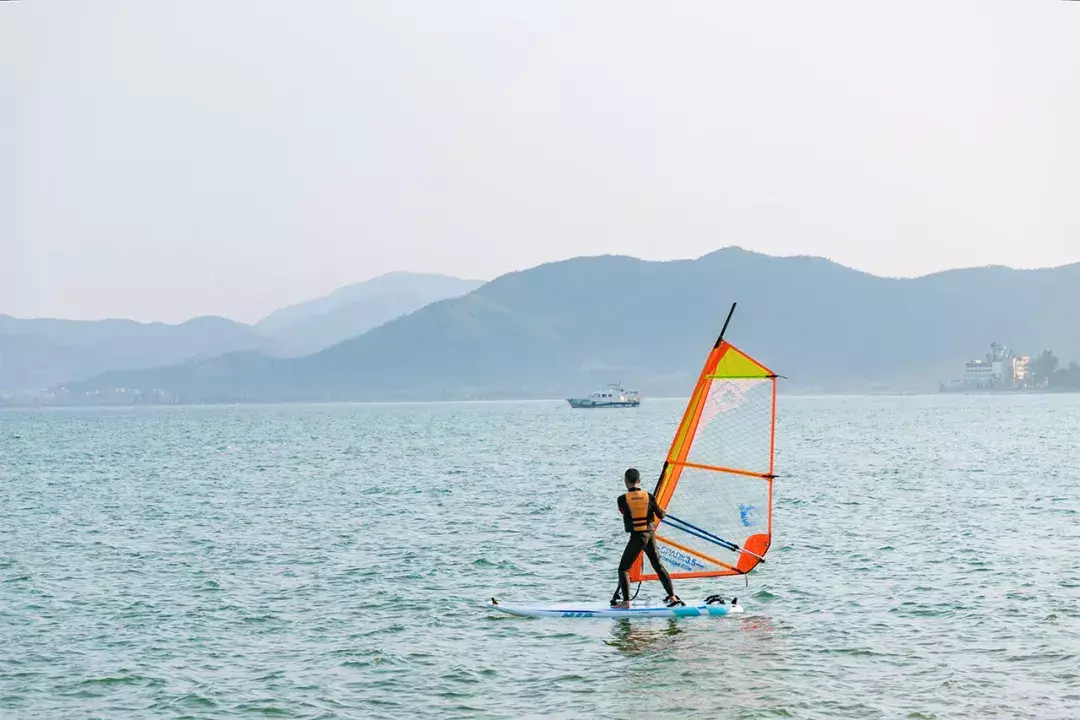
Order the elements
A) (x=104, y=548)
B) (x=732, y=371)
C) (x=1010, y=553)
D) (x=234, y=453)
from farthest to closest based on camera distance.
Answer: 1. (x=234, y=453)
2. (x=104, y=548)
3. (x=1010, y=553)
4. (x=732, y=371)

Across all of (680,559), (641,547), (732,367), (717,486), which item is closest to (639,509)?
(641,547)

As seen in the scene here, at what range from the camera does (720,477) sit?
23234 millimetres

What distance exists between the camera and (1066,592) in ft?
85.8

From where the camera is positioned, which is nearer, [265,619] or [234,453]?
[265,619]

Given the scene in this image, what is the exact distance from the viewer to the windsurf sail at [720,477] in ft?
74.8

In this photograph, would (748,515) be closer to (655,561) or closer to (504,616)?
(655,561)

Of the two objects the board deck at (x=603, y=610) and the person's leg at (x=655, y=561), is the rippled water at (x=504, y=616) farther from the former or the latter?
the person's leg at (x=655, y=561)

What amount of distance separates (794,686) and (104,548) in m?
25.7

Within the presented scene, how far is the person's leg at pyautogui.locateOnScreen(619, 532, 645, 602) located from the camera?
2288cm

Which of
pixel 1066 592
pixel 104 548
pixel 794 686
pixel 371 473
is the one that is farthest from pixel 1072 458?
pixel 794 686

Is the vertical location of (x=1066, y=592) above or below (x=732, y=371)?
below

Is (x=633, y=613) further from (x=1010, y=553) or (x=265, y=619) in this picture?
(x=1010, y=553)

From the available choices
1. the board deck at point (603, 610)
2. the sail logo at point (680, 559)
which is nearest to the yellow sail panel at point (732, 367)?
the sail logo at point (680, 559)

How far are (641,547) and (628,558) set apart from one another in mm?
431
